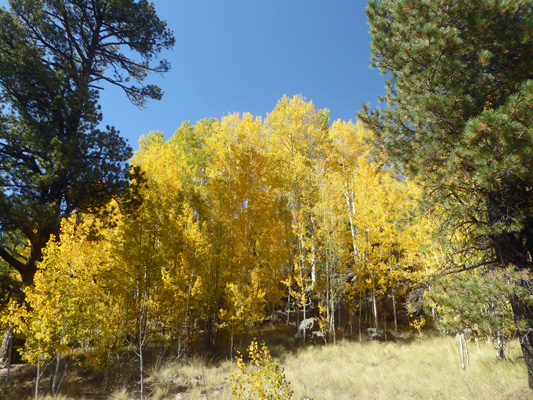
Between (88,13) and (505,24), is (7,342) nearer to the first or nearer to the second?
(88,13)

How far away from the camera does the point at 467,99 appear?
3996mm

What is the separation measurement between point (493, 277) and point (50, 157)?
979 cm

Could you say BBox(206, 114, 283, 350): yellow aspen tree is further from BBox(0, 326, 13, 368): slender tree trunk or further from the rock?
BBox(0, 326, 13, 368): slender tree trunk

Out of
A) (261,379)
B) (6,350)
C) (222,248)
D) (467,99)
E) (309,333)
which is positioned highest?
(467,99)

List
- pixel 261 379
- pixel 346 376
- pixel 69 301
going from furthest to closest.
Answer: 1. pixel 346 376
2. pixel 69 301
3. pixel 261 379

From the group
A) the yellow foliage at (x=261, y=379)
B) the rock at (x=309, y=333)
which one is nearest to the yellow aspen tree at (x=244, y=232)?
the rock at (x=309, y=333)

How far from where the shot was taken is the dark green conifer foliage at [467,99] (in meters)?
3.99

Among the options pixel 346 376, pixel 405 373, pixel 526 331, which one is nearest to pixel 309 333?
pixel 346 376

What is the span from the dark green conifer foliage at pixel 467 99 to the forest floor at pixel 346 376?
1.59m

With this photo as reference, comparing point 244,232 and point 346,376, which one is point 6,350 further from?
point 346,376

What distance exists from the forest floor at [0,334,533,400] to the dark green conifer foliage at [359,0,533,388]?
5.22ft

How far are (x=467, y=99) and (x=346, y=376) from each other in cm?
668

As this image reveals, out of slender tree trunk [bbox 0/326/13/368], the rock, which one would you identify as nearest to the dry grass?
the rock

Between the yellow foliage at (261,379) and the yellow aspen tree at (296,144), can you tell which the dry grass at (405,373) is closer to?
the yellow foliage at (261,379)
